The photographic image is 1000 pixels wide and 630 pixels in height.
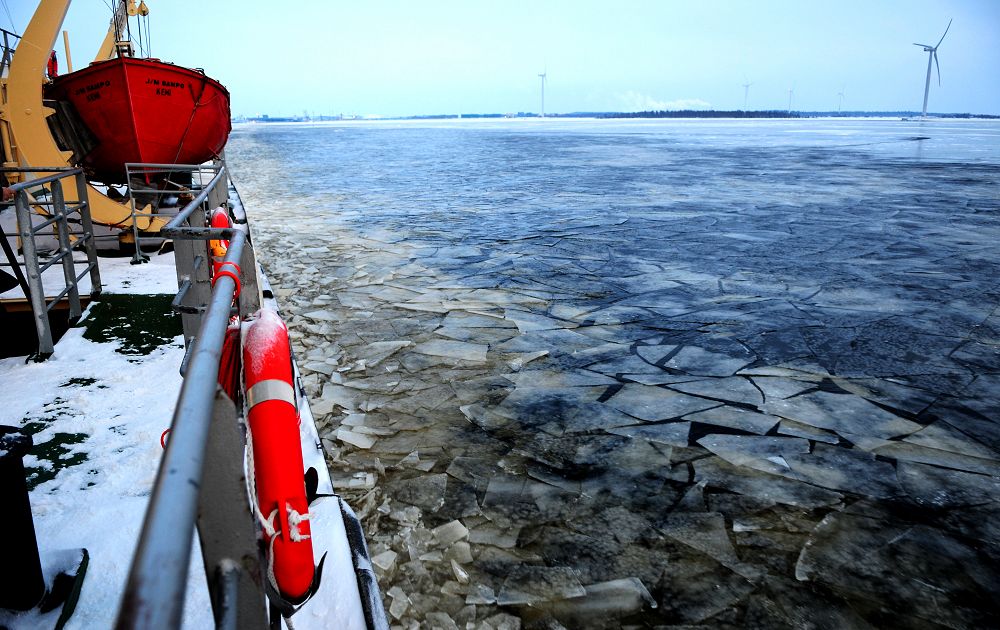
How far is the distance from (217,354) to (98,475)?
2.49 m

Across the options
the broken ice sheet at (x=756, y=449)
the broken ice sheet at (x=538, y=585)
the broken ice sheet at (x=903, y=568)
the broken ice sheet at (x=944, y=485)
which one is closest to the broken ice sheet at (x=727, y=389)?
the broken ice sheet at (x=756, y=449)

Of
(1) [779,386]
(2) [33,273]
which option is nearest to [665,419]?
(1) [779,386]

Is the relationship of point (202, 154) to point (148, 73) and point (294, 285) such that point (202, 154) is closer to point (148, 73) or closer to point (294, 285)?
point (148, 73)

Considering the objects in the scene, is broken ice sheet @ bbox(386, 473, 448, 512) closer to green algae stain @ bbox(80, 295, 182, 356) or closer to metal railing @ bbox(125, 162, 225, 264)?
metal railing @ bbox(125, 162, 225, 264)

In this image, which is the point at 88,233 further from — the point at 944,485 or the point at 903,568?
the point at 944,485

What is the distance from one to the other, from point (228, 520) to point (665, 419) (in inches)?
124

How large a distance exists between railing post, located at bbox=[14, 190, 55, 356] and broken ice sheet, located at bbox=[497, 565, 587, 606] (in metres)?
3.63

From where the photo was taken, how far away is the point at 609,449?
142 inches

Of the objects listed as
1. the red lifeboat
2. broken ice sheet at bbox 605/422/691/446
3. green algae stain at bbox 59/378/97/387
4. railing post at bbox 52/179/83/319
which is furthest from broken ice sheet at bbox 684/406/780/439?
the red lifeboat

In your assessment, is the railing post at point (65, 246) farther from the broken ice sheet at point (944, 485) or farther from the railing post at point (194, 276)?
the broken ice sheet at point (944, 485)

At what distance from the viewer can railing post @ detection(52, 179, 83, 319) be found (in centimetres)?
512

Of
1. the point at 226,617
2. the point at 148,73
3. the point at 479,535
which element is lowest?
the point at 479,535

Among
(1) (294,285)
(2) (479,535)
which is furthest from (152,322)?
(2) (479,535)

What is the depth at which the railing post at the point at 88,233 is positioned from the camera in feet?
19.0
